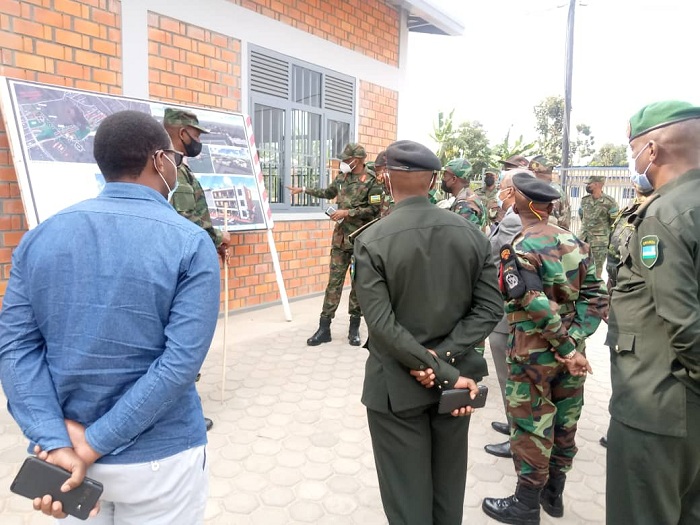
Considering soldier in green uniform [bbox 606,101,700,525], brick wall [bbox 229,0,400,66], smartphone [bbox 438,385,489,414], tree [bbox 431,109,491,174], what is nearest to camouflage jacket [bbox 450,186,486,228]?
soldier in green uniform [bbox 606,101,700,525]

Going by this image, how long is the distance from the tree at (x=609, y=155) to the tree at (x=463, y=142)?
42.8ft

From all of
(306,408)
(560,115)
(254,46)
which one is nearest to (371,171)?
(254,46)

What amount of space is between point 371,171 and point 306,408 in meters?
2.82

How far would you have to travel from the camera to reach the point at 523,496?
8.23 ft

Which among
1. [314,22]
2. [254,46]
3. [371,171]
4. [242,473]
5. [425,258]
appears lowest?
[242,473]

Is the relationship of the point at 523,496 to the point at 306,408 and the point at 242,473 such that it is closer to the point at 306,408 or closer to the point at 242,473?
the point at 242,473

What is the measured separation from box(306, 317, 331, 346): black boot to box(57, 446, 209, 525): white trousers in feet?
13.0

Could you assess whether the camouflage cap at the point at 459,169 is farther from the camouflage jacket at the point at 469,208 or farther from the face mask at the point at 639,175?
the face mask at the point at 639,175

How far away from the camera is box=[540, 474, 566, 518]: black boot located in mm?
2633

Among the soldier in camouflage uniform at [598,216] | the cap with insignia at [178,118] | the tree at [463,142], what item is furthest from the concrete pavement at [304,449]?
the tree at [463,142]

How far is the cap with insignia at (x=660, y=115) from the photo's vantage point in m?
1.68

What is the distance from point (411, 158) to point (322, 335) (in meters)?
3.83

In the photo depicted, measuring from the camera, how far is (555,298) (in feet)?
8.17

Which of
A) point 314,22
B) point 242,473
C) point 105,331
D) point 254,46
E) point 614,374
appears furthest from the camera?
point 314,22
